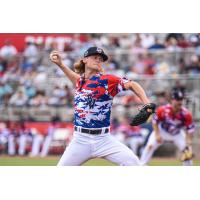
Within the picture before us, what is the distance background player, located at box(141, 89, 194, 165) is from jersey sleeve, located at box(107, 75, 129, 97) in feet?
14.7

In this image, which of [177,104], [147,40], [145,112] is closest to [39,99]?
[147,40]

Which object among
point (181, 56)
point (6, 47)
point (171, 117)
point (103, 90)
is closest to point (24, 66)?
point (6, 47)

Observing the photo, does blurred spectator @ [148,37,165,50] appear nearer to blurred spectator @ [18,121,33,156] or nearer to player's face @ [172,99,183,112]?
blurred spectator @ [18,121,33,156]

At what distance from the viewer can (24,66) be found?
16281 mm

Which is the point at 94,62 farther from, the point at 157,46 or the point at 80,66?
the point at 157,46

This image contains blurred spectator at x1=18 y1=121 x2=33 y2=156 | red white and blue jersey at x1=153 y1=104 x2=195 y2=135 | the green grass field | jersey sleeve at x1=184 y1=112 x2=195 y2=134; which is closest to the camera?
Answer: jersey sleeve at x1=184 y1=112 x2=195 y2=134

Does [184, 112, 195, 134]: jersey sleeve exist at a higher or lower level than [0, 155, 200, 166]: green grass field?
higher

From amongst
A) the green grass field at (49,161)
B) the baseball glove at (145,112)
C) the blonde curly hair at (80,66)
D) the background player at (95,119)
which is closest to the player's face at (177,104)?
the green grass field at (49,161)

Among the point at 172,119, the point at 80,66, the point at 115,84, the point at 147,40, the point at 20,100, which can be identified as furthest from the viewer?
the point at 147,40

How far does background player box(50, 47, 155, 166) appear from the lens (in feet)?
23.3

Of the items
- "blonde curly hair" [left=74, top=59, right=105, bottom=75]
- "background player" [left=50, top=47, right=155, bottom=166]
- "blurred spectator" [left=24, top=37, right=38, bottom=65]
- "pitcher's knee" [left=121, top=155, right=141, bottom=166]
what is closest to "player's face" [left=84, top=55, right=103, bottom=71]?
"background player" [left=50, top=47, right=155, bottom=166]

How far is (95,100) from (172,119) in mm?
5068

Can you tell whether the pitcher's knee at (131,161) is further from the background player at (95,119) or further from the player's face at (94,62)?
the player's face at (94,62)

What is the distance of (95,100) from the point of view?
7.17 meters
